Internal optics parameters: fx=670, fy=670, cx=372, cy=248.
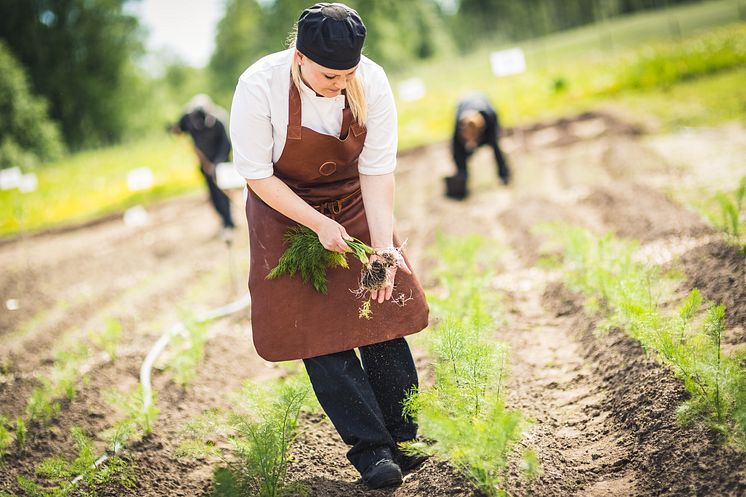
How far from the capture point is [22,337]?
22.8 ft

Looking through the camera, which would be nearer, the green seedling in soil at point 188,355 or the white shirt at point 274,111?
the white shirt at point 274,111

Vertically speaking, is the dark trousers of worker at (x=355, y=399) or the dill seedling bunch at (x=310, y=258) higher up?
the dill seedling bunch at (x=310, y=258)

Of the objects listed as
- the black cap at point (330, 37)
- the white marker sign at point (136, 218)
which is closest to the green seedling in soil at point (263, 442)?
the black cap at point (330, 37)

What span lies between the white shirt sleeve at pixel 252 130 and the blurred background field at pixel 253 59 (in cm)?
81

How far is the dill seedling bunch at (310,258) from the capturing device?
2.74m

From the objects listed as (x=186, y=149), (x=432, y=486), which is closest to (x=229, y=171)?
(x=432, y=486)

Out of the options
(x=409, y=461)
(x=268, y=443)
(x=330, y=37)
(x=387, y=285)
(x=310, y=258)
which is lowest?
(x=409, y=461)

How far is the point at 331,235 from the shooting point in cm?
264

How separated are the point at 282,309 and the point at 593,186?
22.2 feet

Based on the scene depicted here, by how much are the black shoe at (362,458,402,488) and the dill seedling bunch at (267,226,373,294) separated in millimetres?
755

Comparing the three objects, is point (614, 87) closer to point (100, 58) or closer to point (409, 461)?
point (409, 461)

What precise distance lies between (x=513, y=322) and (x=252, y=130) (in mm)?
2905

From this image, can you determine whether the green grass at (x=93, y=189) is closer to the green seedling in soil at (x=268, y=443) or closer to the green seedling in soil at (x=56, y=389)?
the green seedling in soil at (x=56, y=389)

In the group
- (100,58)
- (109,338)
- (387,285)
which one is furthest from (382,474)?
(100,58)
